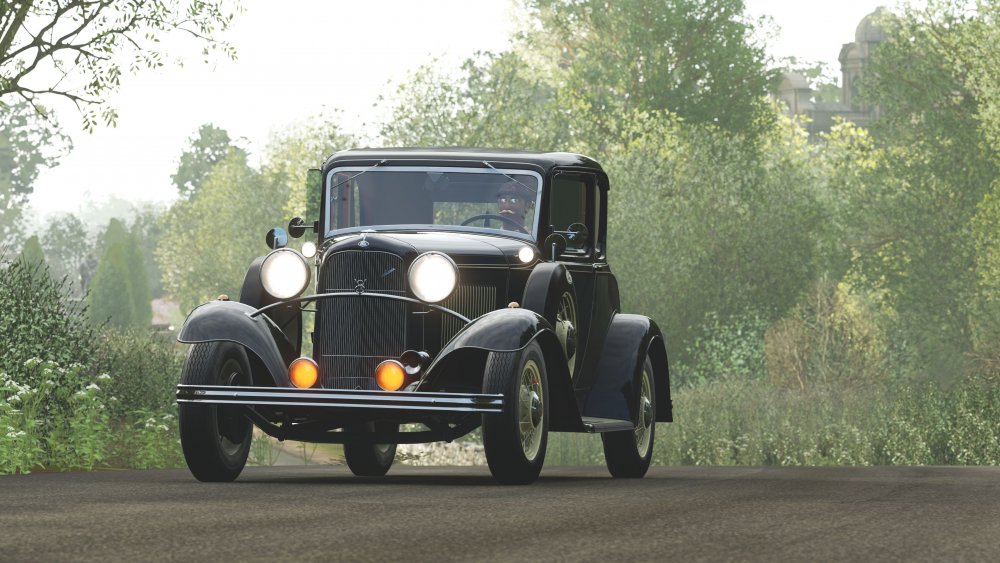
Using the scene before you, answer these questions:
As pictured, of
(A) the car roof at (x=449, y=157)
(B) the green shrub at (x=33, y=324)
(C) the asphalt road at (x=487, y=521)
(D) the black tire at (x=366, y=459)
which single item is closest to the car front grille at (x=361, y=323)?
(C) the asphalt road at (x=487, y=521)

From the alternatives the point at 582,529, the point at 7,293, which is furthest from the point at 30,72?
the point at 582,529

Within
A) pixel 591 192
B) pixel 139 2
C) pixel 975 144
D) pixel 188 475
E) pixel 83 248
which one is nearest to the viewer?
pixel 188 475

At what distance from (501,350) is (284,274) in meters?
2.21

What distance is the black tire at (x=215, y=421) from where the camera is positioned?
1075cm

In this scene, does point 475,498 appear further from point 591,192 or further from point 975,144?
point 975,144

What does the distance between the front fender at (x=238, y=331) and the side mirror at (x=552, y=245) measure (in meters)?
2.46

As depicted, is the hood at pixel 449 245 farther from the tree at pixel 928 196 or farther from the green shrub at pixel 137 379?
the tree at pixel 928 196

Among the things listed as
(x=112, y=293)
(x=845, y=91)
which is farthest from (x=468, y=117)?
(x=845, y=91)

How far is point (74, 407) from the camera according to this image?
49.7 feet

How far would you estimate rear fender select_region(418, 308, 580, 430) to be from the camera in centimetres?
1040

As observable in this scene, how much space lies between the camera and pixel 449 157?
12914 mm

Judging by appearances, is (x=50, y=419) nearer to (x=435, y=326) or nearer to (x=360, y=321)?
(x=360, y=321)

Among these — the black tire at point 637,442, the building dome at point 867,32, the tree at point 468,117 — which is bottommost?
the black tire at point 637,442

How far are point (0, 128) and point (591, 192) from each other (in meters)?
102
